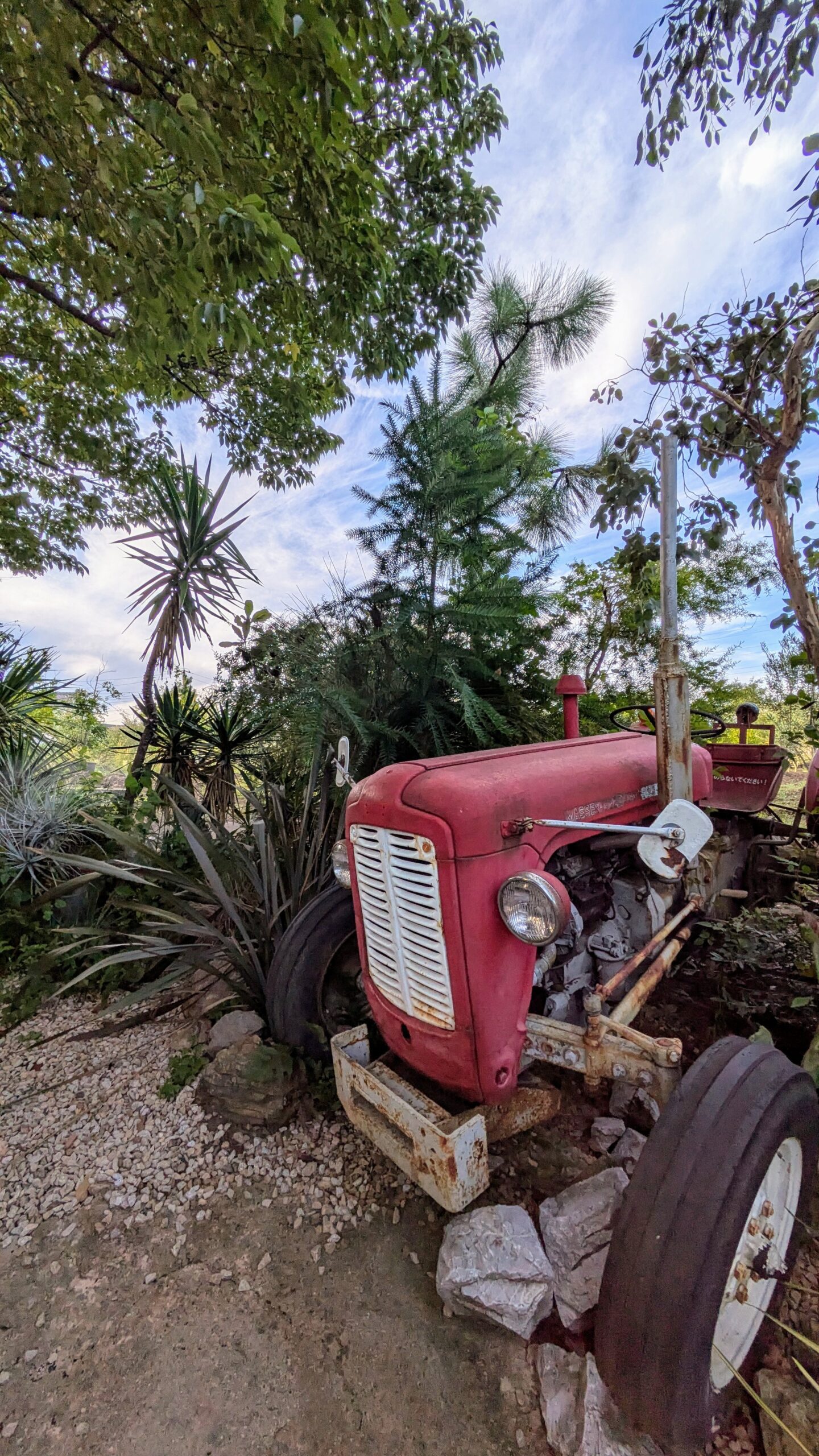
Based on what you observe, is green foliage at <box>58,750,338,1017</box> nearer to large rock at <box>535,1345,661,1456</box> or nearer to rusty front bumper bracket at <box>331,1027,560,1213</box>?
rusty front bumper bracket at <box>331,1027,560,1213</box>

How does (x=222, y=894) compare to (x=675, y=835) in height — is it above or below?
below

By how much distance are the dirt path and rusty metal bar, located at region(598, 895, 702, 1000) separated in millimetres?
889

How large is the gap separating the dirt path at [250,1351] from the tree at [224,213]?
360 cm

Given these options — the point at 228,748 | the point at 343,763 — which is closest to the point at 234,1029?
the point at 343,763

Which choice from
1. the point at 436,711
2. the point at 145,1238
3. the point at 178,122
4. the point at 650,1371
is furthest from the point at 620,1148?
the point at 178,122

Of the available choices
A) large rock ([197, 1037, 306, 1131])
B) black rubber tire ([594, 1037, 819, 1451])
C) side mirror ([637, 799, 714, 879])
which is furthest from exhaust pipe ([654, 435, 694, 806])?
large rock ([197, 1037, 306, 1131])

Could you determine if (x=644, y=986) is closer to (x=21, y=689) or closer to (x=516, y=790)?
(x=516, y=790)

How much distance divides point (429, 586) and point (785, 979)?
9.82 ft

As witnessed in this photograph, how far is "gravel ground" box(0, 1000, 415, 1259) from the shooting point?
6.08 feet

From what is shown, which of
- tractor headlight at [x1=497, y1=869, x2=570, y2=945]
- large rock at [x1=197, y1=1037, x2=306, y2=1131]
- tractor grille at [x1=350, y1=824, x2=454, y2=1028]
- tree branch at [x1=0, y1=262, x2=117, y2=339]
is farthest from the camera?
tree branch at [x1=0, y1=262, x2=117, y2=339]

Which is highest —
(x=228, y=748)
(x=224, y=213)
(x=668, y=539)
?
(x=224, y=213)

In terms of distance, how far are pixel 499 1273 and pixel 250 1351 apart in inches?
26.5

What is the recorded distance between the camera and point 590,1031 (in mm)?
1449

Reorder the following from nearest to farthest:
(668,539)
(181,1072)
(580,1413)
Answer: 1. (580,1413)
2. (668,539)
3. (181,1072)
